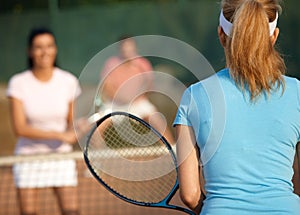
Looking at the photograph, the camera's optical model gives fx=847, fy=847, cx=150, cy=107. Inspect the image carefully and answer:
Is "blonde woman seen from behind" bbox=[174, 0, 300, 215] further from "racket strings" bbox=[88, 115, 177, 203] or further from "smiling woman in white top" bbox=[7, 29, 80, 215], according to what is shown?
"smiling woman in white top" bbox=[7, 29, 80, 215]

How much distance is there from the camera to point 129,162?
148 inches

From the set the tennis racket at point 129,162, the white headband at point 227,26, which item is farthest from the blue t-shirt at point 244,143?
the tennis racket at point 129,162

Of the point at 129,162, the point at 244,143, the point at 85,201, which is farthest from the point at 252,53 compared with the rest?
the point at 85,201

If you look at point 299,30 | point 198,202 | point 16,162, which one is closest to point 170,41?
point 299,30

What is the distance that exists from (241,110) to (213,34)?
12394 millimetres

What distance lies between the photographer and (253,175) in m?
2.25

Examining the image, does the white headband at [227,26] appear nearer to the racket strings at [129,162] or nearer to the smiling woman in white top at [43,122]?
the racket strings at [129,162]

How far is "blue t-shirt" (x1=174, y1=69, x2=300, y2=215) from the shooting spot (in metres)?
2.24

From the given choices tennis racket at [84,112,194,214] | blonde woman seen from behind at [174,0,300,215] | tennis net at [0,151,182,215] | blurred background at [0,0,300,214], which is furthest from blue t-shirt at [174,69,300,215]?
blurred background at [0,0,300,214]

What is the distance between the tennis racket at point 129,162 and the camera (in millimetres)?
2721

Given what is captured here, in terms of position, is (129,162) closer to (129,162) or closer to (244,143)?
(129,162)

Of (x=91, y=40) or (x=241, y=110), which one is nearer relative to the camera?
(x=241, y=110)

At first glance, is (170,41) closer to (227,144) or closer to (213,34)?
(213,34)

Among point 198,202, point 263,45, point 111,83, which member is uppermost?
point 263,45
